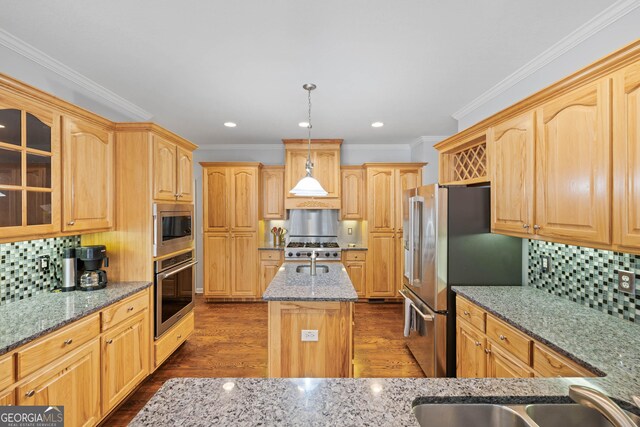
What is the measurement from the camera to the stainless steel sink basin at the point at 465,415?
0.90 metres

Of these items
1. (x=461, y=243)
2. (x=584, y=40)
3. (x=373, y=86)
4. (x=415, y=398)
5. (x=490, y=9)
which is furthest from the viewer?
(x=373, y=86)

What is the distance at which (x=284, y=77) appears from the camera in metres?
2.61

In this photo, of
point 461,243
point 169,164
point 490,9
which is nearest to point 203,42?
point 169,164

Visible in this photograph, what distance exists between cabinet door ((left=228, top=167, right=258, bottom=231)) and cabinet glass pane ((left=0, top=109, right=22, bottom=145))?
3.00 meters

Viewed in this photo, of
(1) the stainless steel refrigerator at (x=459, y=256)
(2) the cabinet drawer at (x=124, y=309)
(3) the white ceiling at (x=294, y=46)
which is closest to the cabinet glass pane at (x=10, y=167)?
(3) the white ceiling at (x=294, y=46)

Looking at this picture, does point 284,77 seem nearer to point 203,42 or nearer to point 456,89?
point 203,42

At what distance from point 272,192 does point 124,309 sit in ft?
9.89

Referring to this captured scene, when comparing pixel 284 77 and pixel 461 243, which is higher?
pixel 284 77

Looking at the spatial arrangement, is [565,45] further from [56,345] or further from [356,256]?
[56,345]

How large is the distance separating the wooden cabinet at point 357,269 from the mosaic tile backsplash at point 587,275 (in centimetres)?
257


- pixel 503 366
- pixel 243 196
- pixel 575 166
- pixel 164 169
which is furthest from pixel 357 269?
pixel 575 166

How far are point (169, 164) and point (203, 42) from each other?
121cm

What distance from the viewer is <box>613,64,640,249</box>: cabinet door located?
1334mm

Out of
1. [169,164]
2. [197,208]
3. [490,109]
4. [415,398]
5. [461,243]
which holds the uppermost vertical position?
[490,109]
